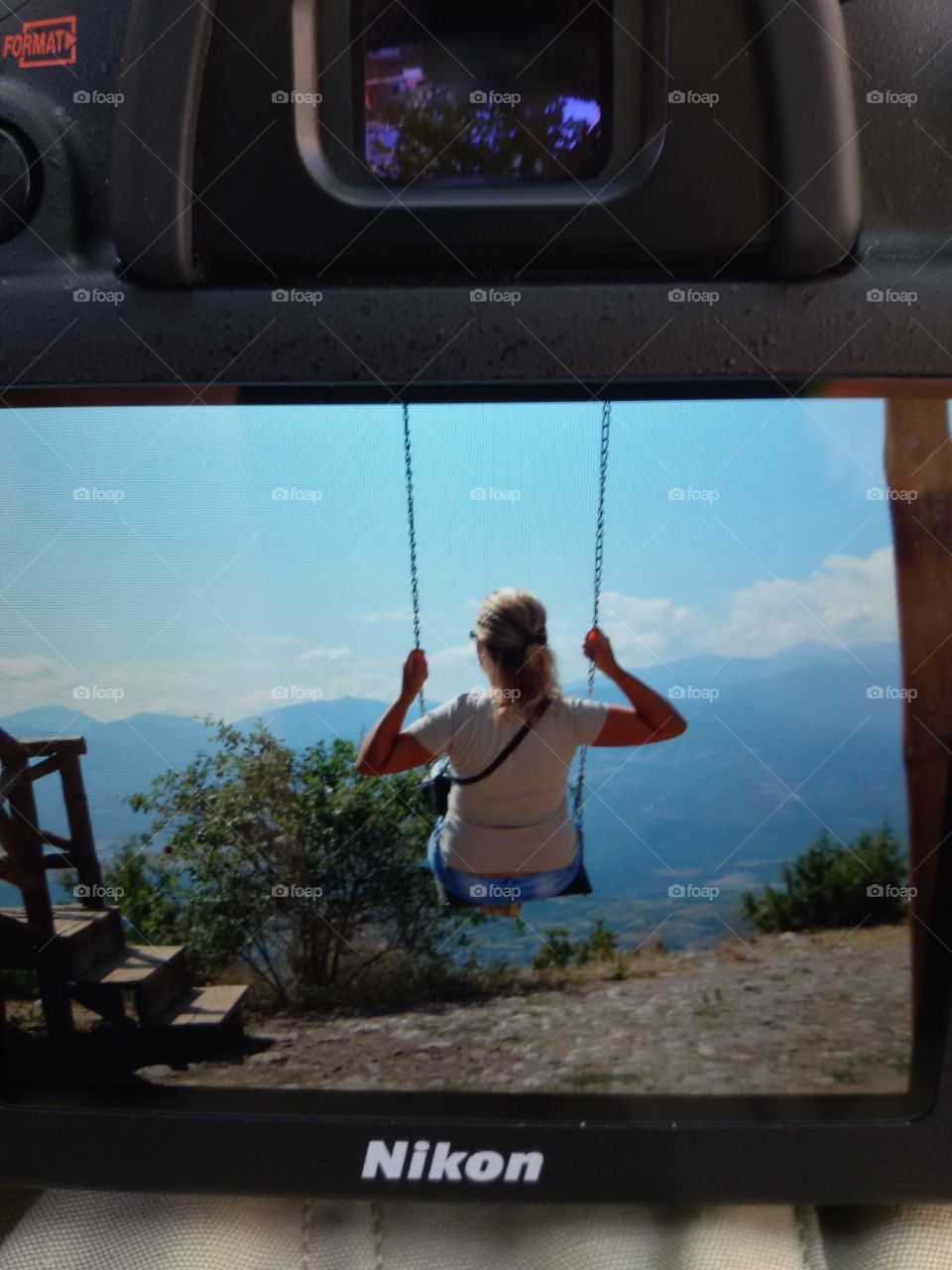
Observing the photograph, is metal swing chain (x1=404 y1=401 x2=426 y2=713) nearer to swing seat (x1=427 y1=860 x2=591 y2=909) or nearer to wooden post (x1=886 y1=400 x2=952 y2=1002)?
swing seat (x1=427 y1=860 x2=591 y2=909)

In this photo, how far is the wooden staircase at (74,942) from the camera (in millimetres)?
768

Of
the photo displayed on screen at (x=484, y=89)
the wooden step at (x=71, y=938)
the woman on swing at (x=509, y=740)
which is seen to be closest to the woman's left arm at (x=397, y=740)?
the woman on swing at (x=509, y=740)

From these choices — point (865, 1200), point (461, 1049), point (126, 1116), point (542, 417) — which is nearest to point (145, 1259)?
point (126, 1116)

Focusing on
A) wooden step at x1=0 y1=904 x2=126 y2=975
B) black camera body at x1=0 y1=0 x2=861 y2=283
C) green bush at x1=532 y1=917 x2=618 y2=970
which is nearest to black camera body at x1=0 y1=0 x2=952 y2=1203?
black camera body at x1=0 y1=0 x2=861 y2=283

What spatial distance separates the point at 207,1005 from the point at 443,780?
26cm

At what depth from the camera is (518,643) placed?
0.74 meters

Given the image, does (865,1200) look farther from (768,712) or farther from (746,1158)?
(768,712)

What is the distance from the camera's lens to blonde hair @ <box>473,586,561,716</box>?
74 centimetres

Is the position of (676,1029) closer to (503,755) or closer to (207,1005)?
(503,755)

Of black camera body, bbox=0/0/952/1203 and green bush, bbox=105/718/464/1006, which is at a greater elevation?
black camera body, bbox=0/0/952/1203

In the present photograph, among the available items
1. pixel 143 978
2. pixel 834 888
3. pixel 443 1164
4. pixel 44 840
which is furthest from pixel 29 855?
pixel 834 888

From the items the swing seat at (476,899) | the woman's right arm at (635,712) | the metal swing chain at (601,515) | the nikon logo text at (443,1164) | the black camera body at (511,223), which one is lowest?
the nikon logo text at (443,1164)

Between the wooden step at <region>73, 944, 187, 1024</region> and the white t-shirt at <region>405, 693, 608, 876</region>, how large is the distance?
0.23 m

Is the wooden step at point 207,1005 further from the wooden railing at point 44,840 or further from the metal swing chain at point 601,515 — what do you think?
the metal swing chain at point 601,515
